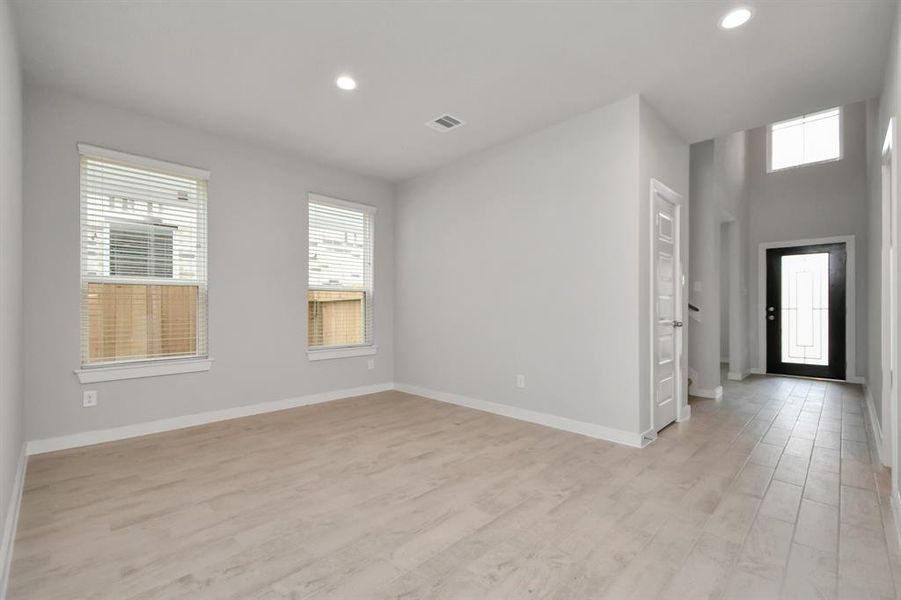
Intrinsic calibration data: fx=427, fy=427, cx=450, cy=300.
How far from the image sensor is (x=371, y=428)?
3.83 metres

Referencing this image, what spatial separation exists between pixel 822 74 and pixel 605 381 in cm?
267

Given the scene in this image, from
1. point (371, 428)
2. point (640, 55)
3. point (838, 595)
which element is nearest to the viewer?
point (838, 595)

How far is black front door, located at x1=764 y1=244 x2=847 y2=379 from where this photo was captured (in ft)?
20.3

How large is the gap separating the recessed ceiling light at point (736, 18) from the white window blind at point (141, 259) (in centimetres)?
418

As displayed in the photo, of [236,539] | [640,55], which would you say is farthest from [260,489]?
[640,55]

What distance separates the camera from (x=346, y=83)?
10.3ft

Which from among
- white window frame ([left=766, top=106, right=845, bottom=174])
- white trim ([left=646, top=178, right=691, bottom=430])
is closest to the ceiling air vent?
white trim ([left=646, top=178, right=691, bottom=430])

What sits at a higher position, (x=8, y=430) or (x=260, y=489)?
(x=8, y=430)

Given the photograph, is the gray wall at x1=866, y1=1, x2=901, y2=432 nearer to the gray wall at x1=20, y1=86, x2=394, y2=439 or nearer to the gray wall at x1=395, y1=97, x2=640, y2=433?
the gray wall at x1=395, y1=97, x2=640, y2=433

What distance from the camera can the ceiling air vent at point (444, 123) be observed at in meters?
3.77

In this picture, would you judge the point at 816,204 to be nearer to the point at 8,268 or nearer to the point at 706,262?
the point at 706,262

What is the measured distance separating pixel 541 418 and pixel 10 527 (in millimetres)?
3493

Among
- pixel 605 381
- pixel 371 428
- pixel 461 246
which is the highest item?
pixel 461 246

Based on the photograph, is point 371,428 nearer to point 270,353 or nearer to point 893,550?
point 270,353
